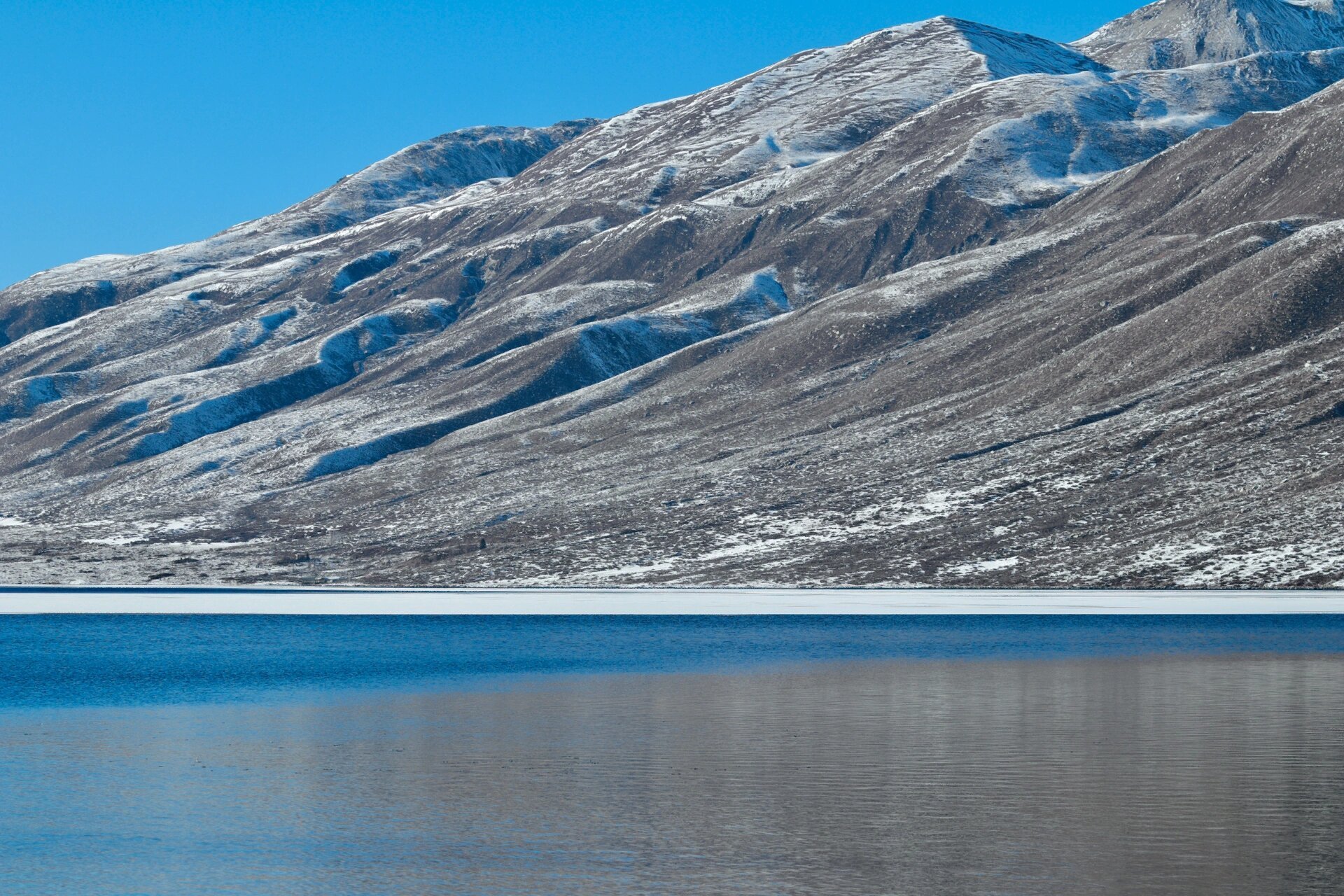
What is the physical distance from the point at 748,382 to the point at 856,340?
1440cm

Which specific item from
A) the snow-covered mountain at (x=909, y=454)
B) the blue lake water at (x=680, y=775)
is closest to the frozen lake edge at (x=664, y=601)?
the snow-covered mountain at (x=909, y=454)

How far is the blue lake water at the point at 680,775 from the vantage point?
1955 cm

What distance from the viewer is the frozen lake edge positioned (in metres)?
75.8

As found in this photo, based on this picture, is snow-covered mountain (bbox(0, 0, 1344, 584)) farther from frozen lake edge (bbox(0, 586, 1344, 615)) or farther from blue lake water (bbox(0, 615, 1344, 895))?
blue lake water (bbox(0, 615, 1344, 895))

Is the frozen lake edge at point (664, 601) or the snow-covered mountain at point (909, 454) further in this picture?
the snow-covered mountain at point (909, 454)

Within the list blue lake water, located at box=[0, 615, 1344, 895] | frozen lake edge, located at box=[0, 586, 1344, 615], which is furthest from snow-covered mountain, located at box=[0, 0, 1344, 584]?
blue lake water, located at box=[0, 615, 1344, 895]

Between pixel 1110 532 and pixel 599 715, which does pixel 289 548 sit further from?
pixel 599 715

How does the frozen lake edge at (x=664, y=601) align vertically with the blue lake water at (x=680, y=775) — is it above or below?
below

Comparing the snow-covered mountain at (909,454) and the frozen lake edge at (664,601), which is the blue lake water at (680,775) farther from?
the snow-covered mountain at (909,454)

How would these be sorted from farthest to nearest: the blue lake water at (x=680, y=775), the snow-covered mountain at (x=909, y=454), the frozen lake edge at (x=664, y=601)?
1. the snow-covered mountain at (x=909, y=454)
2. the frozen lake edge at (x=664, y=601)
3. the blue lake water at (x=680, y=775)

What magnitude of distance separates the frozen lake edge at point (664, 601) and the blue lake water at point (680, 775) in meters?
25.5

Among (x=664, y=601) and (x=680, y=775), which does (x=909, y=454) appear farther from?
(x=680, y=775)

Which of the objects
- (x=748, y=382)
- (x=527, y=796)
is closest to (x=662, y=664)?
(x=527, y=796)

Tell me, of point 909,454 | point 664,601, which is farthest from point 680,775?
point 909,454
